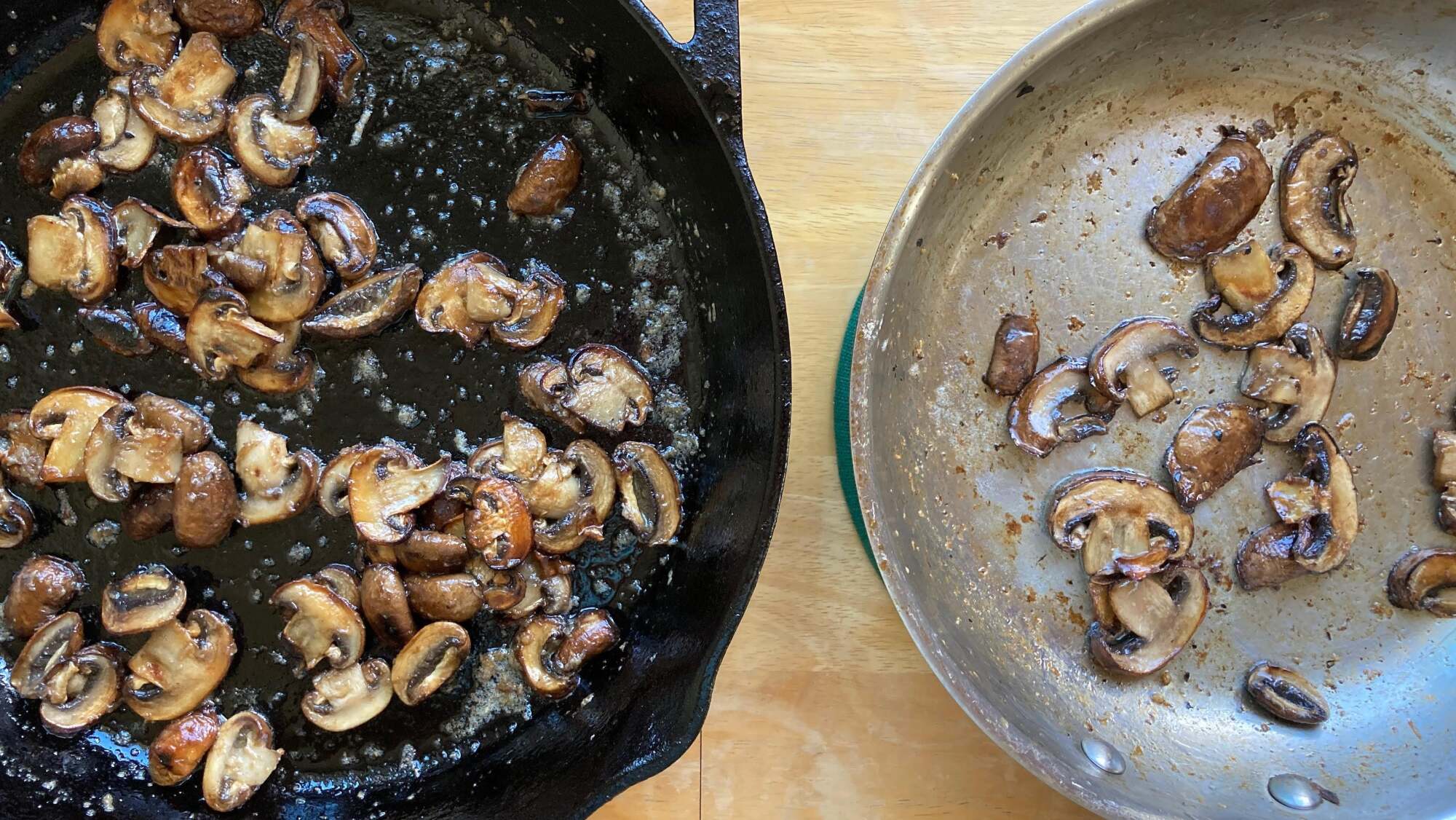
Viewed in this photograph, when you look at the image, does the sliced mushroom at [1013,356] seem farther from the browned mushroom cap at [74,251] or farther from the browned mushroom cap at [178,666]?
the browned mushroom cap at [74,251]

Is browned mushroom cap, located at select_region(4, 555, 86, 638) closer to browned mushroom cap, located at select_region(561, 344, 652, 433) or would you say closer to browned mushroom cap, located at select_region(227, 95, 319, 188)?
browned mushroom cap, located at select_region(227, 95, 319, 188)

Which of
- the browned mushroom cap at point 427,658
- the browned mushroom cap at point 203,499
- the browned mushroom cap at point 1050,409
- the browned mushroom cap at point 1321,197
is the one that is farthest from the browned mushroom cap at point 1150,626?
the browned mushroom cap at point 203,499

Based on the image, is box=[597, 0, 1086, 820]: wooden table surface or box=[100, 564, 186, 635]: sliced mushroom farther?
box=[597, 0, 1086, 820]: wooden table surface

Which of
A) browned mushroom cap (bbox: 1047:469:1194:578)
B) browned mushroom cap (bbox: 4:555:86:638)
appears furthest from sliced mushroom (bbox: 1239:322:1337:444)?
browned mushroom cap (bbox: 4:555:86:638)

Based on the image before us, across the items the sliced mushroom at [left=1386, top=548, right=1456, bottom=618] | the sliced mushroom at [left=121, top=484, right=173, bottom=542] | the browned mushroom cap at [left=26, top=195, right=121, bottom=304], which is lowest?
the sliced mushroom at [left=121, top=484, right=173, bottom=542]

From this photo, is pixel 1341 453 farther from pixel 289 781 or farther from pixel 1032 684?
pixel 289 781

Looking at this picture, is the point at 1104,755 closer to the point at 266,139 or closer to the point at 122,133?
Result: the point at 266,139
